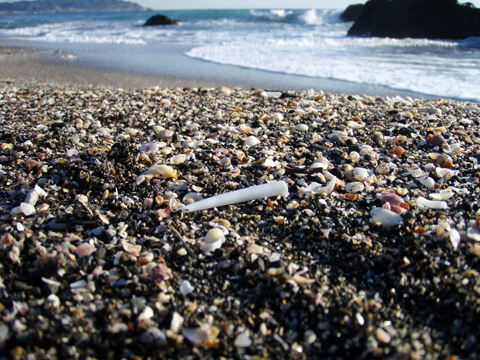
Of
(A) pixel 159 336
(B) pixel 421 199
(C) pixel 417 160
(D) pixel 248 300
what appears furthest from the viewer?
(C) pixel 417 160

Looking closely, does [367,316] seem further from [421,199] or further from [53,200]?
[53,200]

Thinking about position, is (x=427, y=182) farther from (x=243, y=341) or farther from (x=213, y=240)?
(x=243, y=341)

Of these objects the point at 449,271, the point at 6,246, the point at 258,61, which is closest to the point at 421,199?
the point at 449,271

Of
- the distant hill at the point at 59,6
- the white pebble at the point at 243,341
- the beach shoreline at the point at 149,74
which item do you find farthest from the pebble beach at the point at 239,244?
the distant hill at the point at 59,6

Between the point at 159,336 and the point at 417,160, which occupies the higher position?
the point at 417,160

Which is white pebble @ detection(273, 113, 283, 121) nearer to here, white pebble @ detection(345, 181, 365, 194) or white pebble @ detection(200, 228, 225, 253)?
white pebble @ detection(345, 181, 365, 194)

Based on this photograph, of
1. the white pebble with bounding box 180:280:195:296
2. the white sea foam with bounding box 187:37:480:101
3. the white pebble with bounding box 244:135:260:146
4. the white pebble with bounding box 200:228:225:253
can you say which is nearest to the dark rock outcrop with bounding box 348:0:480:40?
the white sea foam with bounding box 187:37:480:101

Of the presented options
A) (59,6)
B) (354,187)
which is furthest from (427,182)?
(59,6)
